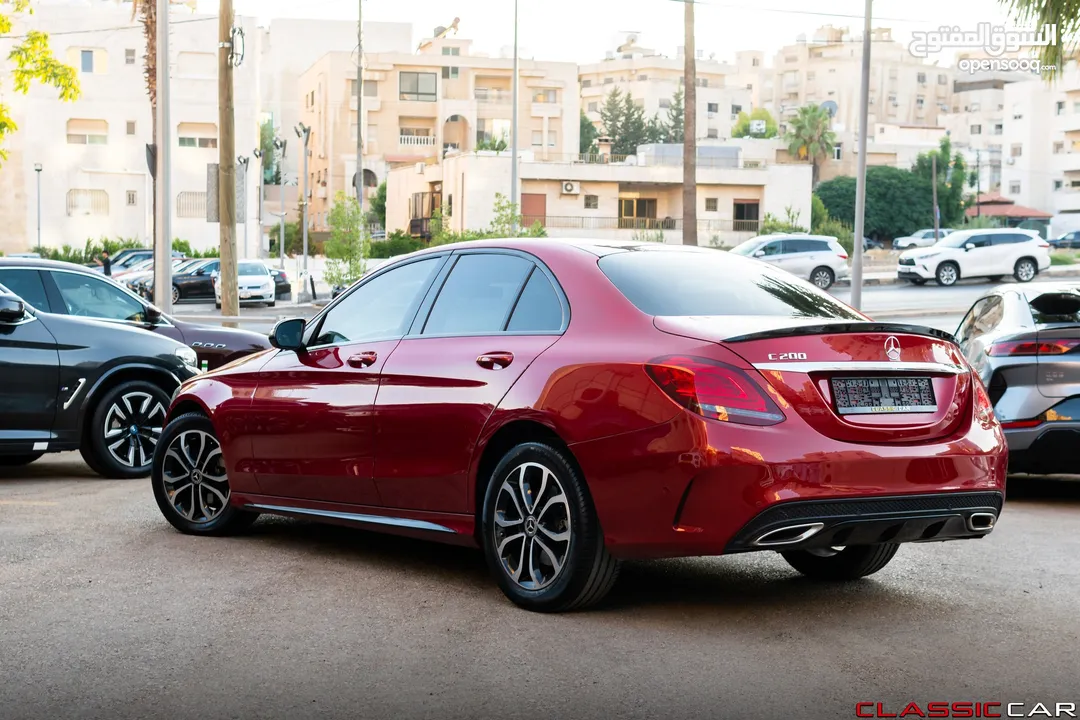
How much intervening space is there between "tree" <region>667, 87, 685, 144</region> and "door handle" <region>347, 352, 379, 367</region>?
127770 millimetres

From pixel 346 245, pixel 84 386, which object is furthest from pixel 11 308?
pixel 346 245

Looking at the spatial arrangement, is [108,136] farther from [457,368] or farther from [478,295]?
[457,368]

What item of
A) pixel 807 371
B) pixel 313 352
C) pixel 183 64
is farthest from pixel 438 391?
pixel 183 64

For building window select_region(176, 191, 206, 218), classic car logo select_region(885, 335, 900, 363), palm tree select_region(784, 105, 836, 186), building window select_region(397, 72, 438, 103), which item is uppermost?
building window select_region(397, 72, 438, 103)

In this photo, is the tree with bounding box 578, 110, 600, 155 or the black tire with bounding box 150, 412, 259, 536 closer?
the black tire with bounding box 150, 412, 259, 536

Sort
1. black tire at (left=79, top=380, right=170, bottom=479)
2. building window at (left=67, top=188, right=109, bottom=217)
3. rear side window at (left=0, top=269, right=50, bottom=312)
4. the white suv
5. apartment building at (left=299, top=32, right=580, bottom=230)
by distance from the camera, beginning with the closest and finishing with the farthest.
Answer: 1. black tire at (left=79, top=380, right=170, bottom=479)
2. rear side window at (left=0, top=269, right=50, bottom=312)
3. the white suv
4. building window at (left=67, top=188, right=109, bottom=217)
5. apartment building at (left=299, top=32, right=580, bottom=230)

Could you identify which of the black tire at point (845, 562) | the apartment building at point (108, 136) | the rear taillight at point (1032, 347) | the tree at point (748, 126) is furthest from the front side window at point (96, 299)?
the tree at point (748, 126)

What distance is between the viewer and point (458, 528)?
636 centimetres

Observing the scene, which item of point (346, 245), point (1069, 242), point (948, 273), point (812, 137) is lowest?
point (948, 273)

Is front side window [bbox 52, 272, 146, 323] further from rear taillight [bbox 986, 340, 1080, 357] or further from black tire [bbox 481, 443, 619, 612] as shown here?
rear taillight [bbox 986, 340, 1080, 357]

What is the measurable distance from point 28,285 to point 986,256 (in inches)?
1475

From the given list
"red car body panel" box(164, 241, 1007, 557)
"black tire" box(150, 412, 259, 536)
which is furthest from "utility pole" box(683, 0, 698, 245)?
"red car body panel" box(164, 241, 1007, 557)

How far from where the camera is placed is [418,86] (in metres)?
101

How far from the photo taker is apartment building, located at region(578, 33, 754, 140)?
139 meters
